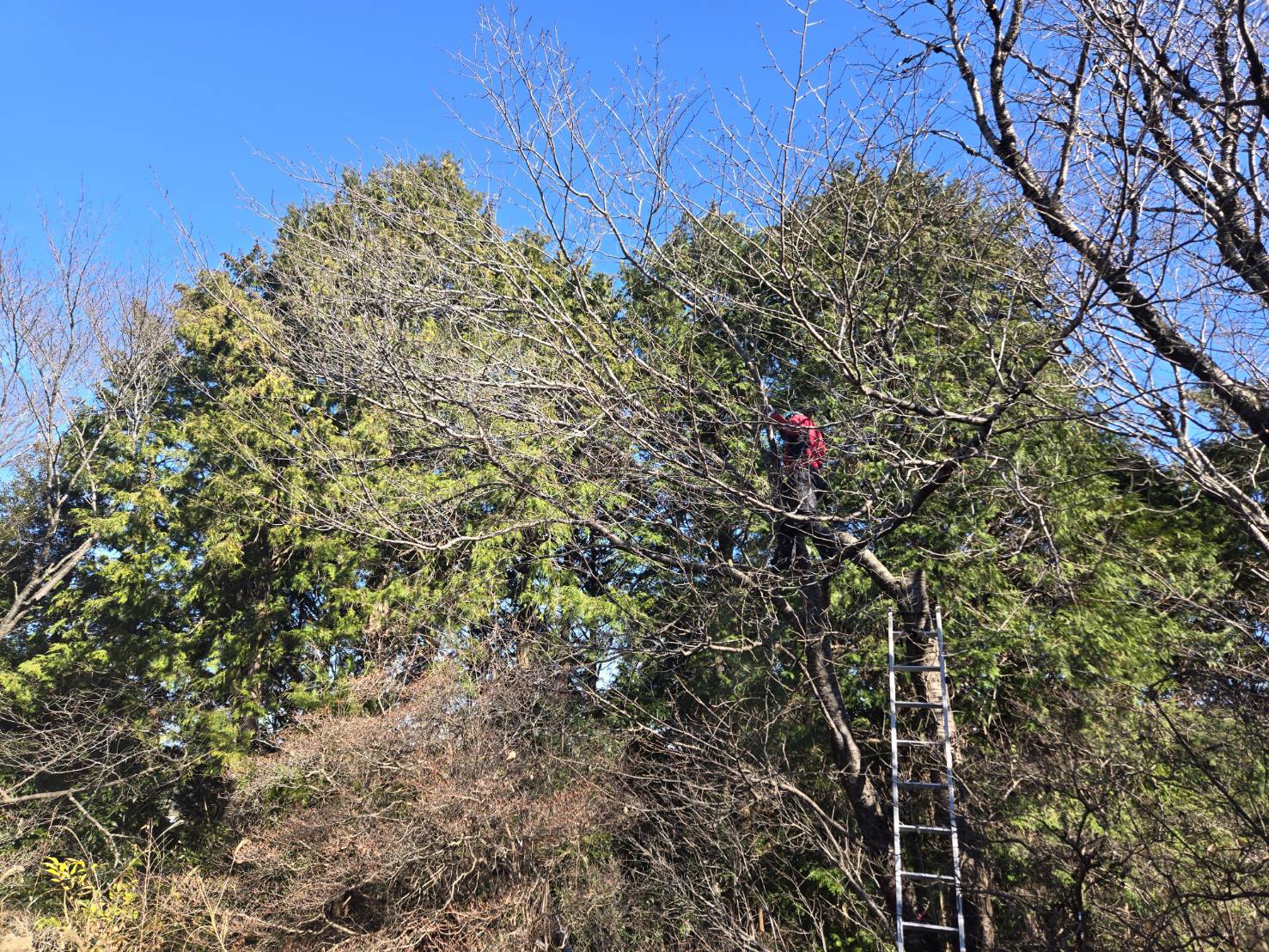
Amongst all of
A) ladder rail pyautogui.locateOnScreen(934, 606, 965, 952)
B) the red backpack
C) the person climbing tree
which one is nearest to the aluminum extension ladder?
ladder rail pyautogui.locateOnScreen(934, 606, 965, 952)

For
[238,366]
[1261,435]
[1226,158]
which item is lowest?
[1261,435]

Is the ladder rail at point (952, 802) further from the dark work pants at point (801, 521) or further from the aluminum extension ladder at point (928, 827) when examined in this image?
the dark work pants at point (801, 521)

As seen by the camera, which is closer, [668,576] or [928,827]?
[928,827]

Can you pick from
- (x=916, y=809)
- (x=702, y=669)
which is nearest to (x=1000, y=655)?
(x=916, y=809)

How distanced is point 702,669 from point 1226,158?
7.46m

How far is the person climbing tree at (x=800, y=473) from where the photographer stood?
4.40 metres

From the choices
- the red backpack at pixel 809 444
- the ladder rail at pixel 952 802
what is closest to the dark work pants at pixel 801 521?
the red backpack at pixel 809 444

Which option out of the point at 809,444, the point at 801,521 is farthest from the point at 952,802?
the point at 809,444

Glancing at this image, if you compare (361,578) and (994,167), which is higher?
(994,167)

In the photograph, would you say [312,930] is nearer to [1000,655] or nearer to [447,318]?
[447,318]

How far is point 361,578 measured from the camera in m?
12.9

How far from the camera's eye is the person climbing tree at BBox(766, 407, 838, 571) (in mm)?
4398

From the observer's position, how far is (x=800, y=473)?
5.19 metres

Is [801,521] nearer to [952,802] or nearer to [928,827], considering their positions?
[952,802]
